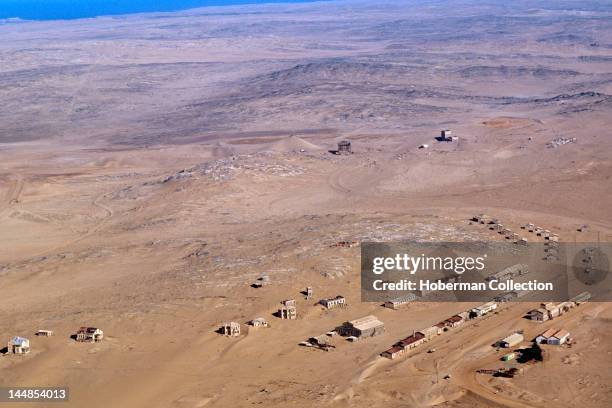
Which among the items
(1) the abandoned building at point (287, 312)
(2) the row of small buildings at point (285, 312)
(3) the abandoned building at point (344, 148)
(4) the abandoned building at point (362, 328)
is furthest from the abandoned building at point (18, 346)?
(3) the abandoned building at point (344, 148)

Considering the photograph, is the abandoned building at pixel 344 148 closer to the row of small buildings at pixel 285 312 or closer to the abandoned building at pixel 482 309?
the row of small buildings at pixel 285 312

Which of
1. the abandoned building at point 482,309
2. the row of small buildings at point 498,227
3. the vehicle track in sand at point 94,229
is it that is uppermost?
→ the vehicle track in sand at point 94,229

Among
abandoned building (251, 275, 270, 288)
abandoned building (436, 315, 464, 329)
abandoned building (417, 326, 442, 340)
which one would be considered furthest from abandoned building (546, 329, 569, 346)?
abandoned building (251, 275, 270, 288)

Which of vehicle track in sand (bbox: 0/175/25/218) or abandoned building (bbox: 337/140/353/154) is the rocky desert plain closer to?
vehicle track in sand (bbox: 0/175/25/218)

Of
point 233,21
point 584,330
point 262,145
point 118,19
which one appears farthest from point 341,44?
point 584,330

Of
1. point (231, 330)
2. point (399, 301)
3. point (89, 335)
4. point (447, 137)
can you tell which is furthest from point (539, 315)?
point (447, 137)

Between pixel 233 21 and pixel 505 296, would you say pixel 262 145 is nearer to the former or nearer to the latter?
pixel 505 296
